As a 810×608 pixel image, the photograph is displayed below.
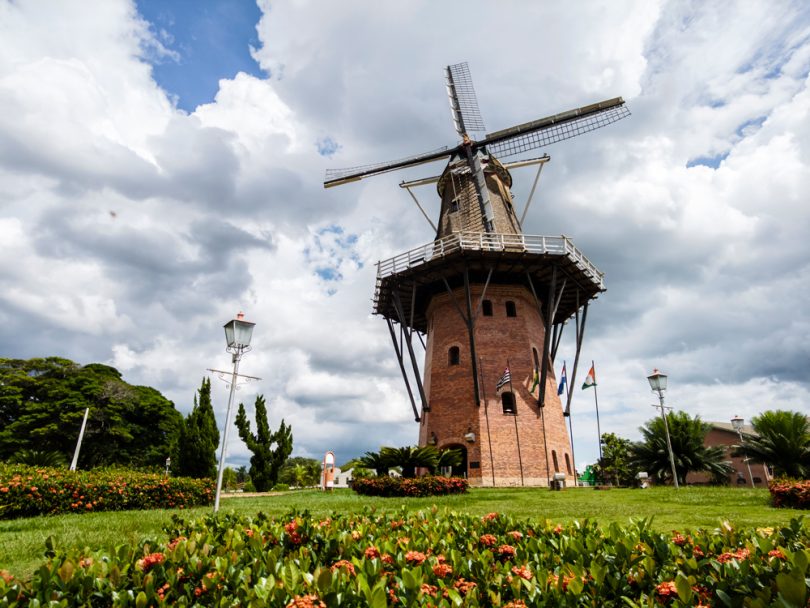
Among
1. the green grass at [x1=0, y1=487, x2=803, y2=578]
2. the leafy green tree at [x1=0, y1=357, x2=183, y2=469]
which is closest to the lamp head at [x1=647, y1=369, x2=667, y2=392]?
the green grass at [x1=0, y1=487, x2=803, y2=578]

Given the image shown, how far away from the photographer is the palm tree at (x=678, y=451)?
2119 cm

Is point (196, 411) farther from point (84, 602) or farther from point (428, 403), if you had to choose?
point (84, 602)

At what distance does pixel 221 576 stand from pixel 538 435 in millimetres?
20399

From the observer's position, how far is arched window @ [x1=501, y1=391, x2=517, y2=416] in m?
22.2

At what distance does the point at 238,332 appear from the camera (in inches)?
455

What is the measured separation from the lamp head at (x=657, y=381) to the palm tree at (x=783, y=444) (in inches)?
204

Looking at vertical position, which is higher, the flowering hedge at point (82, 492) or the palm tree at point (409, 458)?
the palm tree at point (409, 458)

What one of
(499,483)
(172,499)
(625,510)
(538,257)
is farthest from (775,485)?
(172,499)

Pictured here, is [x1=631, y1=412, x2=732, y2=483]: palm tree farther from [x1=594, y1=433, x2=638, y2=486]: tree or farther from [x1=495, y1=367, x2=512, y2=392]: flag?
[x1=594, y1=433, x2=638, y2=486]: tree

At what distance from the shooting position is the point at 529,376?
74.9 feet

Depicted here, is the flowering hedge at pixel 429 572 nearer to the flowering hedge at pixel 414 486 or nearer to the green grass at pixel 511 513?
the green grass at pixel 511 513

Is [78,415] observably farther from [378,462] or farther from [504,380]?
[504,380]

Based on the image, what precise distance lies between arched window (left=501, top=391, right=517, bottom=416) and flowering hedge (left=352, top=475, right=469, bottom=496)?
6.06 meters

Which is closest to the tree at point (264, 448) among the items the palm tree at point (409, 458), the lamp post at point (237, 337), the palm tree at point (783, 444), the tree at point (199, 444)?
the tree at point (199, 444)
